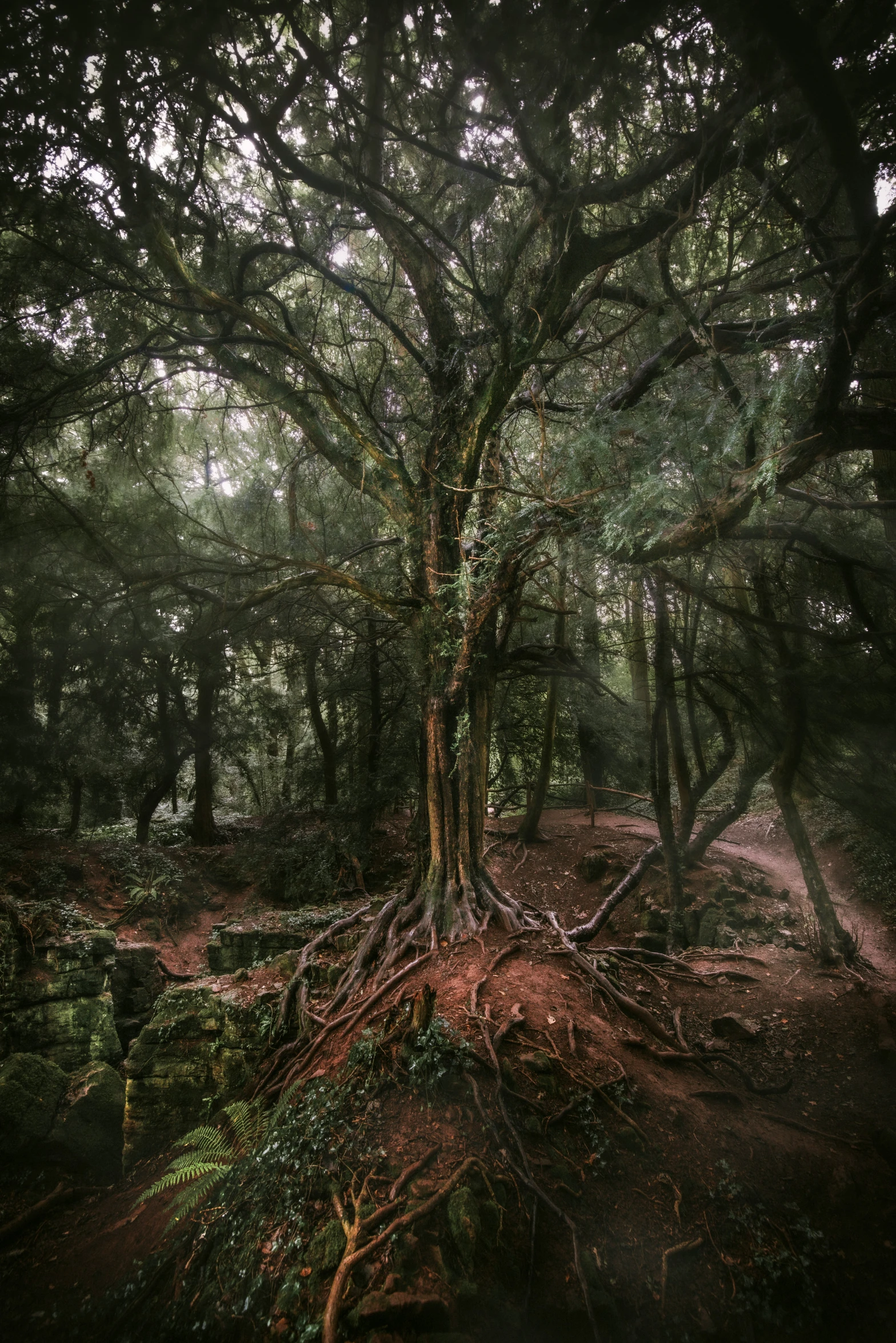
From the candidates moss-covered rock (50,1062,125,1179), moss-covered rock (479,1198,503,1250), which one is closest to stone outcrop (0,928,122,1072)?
moss-covered rock (50,1062,125,1179)

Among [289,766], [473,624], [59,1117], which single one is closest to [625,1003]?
[473,624]

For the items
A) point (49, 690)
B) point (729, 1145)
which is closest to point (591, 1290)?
point (729, 1145)

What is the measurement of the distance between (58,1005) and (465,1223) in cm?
575

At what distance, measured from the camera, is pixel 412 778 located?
9.04 metres

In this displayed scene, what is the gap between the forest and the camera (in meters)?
2.72

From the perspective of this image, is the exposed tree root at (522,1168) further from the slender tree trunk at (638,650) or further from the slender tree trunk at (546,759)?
the slender tree trunk at (546,759)

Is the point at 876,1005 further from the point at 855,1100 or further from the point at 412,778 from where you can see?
the point at 412,778

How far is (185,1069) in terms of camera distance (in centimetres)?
487

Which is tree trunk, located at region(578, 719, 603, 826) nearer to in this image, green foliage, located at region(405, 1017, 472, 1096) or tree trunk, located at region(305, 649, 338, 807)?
tree trunk, located at region(305, 649, 338, 807)

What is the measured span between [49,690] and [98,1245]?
6.24 m

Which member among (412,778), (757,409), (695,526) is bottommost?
(412,778)

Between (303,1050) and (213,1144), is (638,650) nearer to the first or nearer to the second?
(303,1050)

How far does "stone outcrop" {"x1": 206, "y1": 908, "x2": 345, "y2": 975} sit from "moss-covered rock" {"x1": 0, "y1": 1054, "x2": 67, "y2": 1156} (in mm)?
1707

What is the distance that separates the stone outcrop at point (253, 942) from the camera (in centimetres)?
659
